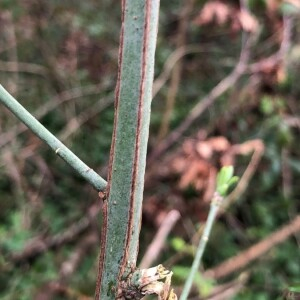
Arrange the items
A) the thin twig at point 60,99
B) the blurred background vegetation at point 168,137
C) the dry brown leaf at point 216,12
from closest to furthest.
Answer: the blurred background vegetation at point 168,137
the dry brown leaf at point 216,12
the thin twig at point 60,99

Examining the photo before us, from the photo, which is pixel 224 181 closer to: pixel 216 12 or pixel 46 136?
pixel 46 136

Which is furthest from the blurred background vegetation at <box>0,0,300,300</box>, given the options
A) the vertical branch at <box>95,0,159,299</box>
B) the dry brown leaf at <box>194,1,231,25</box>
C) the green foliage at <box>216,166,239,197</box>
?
the vertical branch at <box>95,0,159,299</box>

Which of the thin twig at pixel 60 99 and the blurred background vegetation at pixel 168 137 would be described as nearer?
the blurred background vegetation at pixel 168 137

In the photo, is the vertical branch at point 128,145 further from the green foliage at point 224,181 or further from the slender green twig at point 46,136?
the green foliage at point 224,181

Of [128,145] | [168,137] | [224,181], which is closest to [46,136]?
[128,145]

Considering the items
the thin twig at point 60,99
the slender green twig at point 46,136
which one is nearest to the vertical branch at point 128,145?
the slender green twig at point 46,136

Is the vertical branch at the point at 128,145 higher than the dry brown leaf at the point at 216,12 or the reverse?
the reverse
